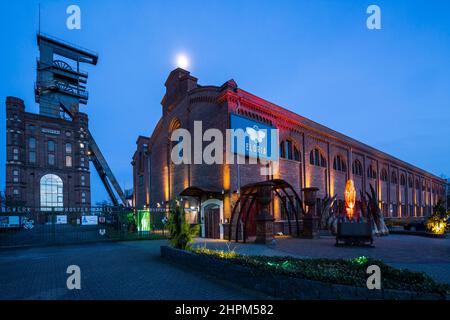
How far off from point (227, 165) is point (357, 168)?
22.4 metres

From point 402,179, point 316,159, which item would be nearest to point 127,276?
point 316,159

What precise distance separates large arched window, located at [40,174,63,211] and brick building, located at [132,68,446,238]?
92.0 ft

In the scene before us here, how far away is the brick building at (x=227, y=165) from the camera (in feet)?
64.7

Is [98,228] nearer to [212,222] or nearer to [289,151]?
[212,222]

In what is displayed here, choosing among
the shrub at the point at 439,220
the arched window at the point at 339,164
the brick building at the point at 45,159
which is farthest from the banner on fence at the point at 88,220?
the brick building at the point at 45,159

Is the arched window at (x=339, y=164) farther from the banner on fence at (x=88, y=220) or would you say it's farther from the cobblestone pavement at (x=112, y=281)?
the banner on fence at (x=88, y=220)

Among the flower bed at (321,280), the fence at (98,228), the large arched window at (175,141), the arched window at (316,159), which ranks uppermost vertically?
the large arched window at (175,141)

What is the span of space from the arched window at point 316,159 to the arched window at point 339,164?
265 centimetres

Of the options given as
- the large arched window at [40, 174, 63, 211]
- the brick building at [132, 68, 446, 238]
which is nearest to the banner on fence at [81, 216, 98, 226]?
the brick building at [132, 68, 446, 238]

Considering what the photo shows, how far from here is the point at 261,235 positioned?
51.8ft

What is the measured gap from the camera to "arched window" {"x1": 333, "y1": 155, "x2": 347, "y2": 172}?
3028cm

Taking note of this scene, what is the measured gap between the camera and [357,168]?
34.3 m

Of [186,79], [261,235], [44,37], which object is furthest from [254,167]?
[44,37]
